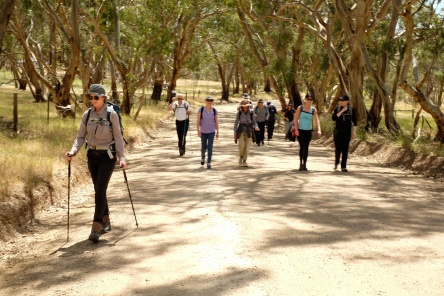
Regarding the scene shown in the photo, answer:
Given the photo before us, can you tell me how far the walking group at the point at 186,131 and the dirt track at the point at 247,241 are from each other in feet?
2.46

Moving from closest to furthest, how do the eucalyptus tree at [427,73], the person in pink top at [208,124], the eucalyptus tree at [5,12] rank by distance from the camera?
the eucalyptus tree at [5,12]
the person in pink top at [208,124]
the eucalyptus tree at [427,73]

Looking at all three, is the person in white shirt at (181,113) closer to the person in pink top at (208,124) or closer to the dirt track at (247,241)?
the person in pink top at (208,124)

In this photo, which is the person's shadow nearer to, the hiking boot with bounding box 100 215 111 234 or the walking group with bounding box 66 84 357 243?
the walking group with bounding box 66 84 357 243

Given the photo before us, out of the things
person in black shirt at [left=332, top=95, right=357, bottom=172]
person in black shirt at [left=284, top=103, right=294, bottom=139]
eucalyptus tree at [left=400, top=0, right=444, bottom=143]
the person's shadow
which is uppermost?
eucalyptus tree at [left=400, top=0, right=444, bottom=143]

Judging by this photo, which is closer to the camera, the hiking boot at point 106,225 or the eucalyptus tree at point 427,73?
the hiking boot at point 106,225

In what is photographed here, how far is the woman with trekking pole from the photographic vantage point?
789 cm

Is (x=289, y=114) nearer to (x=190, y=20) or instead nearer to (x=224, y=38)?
(x=190, y=20)

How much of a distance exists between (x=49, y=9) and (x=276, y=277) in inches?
673

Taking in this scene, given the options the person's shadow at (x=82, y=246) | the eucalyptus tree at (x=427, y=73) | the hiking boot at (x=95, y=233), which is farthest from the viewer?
the eucalyptus tree at (x=427, y=73)

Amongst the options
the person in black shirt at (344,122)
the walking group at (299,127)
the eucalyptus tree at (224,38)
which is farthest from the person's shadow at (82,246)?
the eucalyptus tree at (224,38)

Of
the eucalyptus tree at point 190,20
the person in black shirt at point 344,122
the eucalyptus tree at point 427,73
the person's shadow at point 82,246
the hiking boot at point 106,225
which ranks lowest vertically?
the person's shadow at point 82,246

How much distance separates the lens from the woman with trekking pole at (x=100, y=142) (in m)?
7.89

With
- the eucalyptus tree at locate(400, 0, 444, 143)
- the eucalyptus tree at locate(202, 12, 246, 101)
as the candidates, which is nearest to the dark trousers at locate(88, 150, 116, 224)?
the eucalyptus tree at locate(400, 0, 444, 143)

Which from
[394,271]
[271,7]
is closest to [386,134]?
[271,7]
